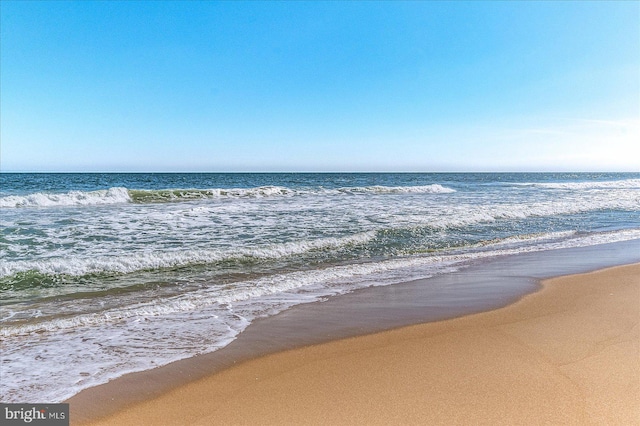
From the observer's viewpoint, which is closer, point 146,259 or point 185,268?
point 185,268

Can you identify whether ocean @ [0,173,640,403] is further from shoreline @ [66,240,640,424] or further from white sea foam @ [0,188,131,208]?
white sea foam @ [0,188,131,208]

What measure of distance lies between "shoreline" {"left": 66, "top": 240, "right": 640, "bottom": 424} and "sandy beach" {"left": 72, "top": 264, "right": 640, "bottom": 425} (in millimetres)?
158

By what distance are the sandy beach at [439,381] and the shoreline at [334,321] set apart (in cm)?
16

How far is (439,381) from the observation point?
298 cm

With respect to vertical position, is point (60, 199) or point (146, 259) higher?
point (60, 199)

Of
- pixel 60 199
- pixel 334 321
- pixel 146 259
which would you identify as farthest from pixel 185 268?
pixel 60 199

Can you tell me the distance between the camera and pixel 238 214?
15234mm

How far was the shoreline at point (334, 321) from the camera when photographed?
3.01 metres

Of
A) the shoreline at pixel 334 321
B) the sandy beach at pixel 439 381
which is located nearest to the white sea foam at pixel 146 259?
the shoreline at pixel 334 321

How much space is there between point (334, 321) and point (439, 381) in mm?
1761

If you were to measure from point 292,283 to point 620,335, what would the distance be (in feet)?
14.1

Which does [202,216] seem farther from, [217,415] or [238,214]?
[217,415]

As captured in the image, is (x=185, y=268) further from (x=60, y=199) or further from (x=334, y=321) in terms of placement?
(x=60, y=199)

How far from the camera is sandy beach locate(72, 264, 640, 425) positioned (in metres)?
2.56
